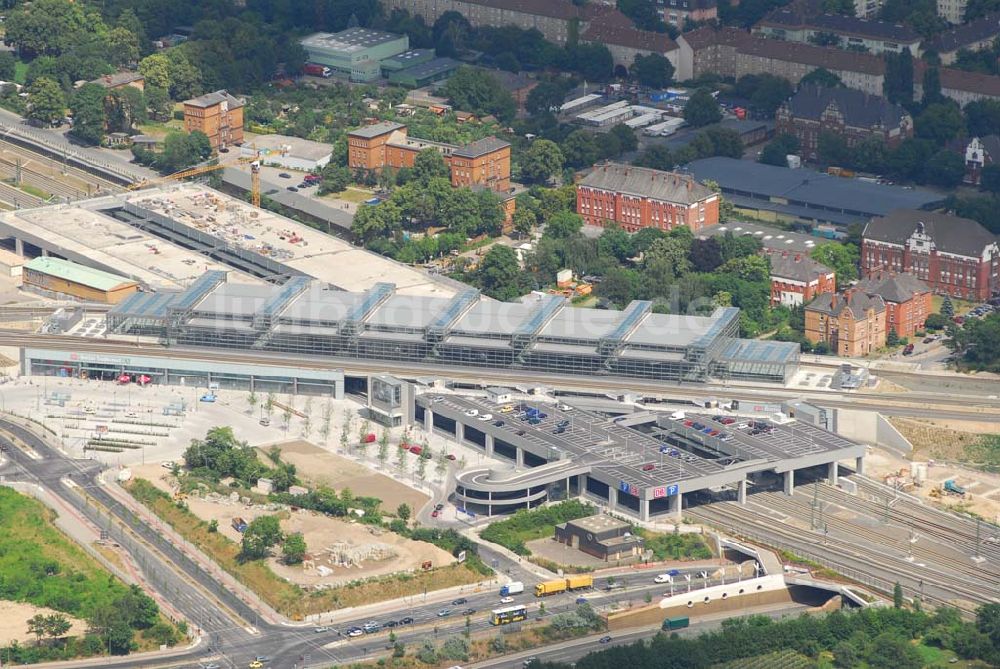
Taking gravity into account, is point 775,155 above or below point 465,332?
above

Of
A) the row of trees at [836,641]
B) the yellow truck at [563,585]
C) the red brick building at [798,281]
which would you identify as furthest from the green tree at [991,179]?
the yellow truck at [563,585]

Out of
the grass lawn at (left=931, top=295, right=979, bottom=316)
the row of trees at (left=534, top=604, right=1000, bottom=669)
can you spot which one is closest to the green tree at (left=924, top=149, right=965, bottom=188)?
the grass lawn at (left=931, top=295, right=979, bottom=316)

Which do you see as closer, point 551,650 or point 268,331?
point 551,650

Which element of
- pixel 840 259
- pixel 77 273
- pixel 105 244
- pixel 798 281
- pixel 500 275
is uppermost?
pixel 105 244

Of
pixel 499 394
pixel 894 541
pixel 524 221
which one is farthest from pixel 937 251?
pixel 894 541

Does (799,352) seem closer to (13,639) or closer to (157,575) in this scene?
(157,575)

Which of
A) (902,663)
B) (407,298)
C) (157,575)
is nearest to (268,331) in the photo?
(407,298)

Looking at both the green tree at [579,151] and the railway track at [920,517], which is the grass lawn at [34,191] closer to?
the green tree at [579,151]

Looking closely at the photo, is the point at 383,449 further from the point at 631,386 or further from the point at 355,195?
the point at 355,195
